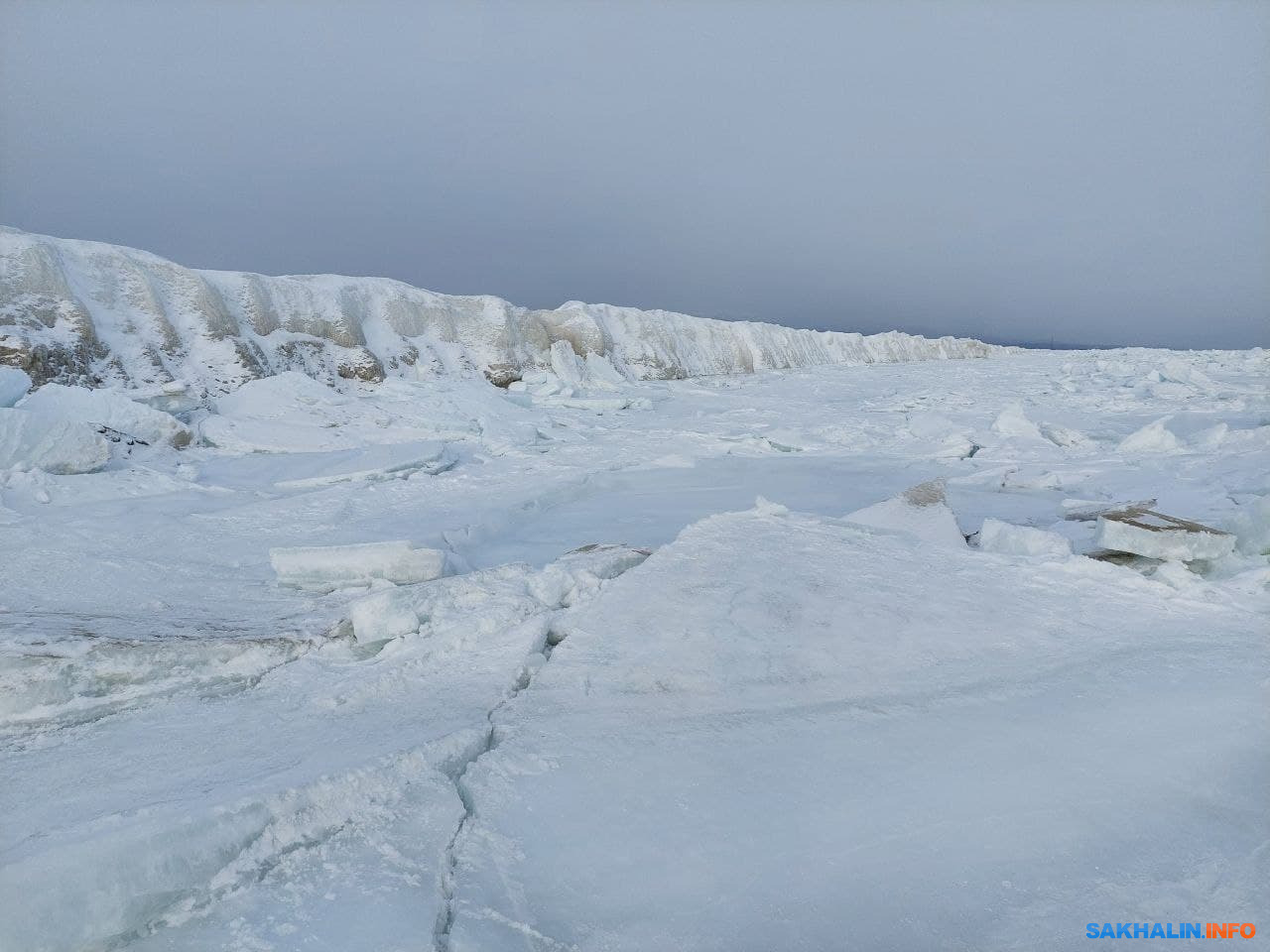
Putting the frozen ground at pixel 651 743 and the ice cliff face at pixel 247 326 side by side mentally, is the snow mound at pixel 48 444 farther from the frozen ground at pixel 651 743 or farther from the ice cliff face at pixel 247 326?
the ice cliff face at pixel 247 326

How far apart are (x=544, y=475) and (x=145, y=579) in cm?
379

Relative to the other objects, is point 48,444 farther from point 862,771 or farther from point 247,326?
point 247,326

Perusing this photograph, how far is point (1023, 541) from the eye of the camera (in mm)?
3047

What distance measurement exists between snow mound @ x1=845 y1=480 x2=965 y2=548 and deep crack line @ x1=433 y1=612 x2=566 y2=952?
1885mm

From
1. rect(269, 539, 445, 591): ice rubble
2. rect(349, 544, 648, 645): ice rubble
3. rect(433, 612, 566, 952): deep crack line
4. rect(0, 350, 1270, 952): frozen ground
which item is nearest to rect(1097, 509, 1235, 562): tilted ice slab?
rect(0, 350, 1270, 952): frozen ground

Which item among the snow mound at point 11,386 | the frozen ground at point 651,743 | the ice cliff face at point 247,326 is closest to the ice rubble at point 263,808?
the frozen ground at point 651,743

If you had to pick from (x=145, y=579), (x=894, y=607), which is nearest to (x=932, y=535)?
(x=894, y=607)

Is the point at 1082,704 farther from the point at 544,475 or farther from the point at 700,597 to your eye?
the point at 544,475

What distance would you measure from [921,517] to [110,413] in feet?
26.9

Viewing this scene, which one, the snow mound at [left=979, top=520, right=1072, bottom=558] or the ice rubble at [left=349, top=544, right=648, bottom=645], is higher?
the snow mound at [left=979, top=520, right=1072, bottom=558]

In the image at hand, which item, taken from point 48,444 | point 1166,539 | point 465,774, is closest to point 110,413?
point 48,444

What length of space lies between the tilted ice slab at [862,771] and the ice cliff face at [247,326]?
42.4 ft

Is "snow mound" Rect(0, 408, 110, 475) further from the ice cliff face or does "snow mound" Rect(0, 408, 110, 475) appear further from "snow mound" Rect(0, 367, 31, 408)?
the ice cliff face

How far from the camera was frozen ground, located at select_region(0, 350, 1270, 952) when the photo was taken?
1241mm
